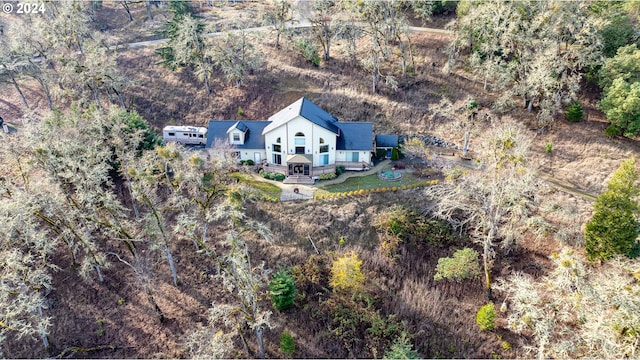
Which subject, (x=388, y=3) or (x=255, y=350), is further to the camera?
(x=388, y=3)

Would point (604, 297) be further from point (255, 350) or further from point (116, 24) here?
point (116, 24)

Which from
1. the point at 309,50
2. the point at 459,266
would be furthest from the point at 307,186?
the point at 309,50

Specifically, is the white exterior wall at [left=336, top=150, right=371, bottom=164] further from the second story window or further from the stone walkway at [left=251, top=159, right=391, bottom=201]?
the second story window

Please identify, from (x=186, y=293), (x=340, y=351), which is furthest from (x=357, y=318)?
(x=186, y=293)

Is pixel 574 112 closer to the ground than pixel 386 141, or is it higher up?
higher up

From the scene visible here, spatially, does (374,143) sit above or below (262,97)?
below

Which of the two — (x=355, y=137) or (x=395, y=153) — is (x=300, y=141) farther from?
(x=395, y=153)

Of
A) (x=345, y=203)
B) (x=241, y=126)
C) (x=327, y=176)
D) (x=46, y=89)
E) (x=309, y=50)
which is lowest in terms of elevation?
(x=345, y=203)
